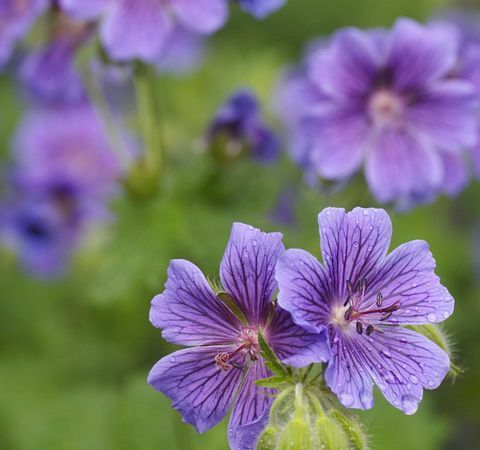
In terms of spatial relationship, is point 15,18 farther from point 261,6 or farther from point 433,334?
point 433,334

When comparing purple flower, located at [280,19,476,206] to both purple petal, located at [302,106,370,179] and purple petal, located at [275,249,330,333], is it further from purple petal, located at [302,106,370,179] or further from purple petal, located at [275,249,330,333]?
purple petal, located at [275,249,330,333]

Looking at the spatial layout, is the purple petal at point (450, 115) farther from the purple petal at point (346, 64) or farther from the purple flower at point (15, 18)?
the purple flower at point (15, 18)

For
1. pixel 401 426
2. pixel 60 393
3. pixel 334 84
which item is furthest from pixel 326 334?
pixel 60 393

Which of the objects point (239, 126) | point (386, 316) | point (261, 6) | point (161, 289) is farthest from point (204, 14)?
point (386, 316)

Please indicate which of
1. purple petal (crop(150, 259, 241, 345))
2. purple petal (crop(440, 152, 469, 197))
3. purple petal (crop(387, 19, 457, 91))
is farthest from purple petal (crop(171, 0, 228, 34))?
purple petal (crop(150, 259, 241, 345))

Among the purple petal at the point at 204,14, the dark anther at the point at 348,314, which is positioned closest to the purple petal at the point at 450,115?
the purple petal at the point at 204,14

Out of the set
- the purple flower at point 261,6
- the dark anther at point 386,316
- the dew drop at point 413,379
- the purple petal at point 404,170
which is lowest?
the dew drop at point 413,379
